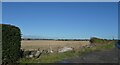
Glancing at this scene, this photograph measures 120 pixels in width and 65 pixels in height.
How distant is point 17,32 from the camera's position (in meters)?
16.8

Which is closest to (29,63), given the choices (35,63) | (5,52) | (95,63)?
(35,63)

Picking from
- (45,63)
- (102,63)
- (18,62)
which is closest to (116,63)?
(102,63)

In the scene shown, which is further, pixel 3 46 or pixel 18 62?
pixel 18 62

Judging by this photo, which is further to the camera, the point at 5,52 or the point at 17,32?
the point at 17,32

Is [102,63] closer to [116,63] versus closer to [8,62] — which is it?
[116,63]

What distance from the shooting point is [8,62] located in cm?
1551

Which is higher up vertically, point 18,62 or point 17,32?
point 17,32

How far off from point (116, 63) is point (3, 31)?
20.7 feet

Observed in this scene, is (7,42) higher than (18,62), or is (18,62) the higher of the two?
(7,42)

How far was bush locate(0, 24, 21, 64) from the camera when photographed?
15.0 m

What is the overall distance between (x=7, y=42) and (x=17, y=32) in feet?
5.13

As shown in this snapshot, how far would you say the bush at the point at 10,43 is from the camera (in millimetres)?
15000

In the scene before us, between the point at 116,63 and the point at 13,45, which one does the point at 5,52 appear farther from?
the point at 116,63

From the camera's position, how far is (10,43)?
52.0 feet
